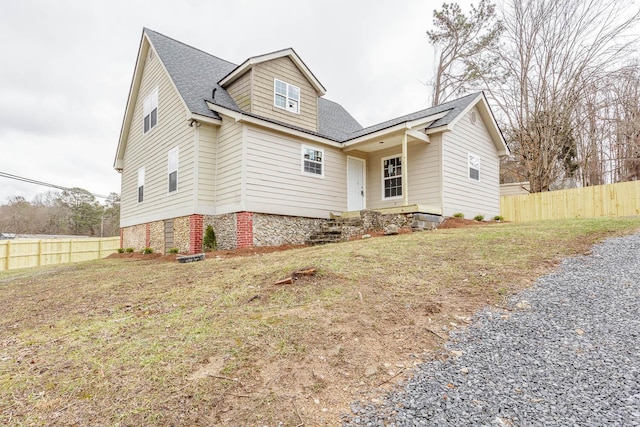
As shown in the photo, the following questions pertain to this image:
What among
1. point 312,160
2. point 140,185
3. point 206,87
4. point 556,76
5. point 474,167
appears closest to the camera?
point 312,160

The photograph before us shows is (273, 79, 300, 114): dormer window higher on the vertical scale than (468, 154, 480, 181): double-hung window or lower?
higher

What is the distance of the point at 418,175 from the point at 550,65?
1124 centimetres

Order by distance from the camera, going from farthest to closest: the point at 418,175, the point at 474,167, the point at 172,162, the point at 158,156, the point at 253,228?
1. the point at 474,167
2. the point at 158,156
3. the point at 418,175
4. the point at 172,162
5. the point at 253,228

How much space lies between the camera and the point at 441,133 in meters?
11.1

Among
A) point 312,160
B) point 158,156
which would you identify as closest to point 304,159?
point 312,160

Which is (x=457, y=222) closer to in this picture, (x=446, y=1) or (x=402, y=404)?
(x=402, y=404)

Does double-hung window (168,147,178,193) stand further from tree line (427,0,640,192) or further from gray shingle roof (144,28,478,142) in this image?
tree line (427,0,640,192)

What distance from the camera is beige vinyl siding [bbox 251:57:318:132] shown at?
440 inches

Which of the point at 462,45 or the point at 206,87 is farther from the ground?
the point at 462,45

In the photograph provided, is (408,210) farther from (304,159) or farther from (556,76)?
(556,76)

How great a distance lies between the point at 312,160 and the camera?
37.3 feet

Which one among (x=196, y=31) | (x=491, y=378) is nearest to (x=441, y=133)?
(x=491, y=378)

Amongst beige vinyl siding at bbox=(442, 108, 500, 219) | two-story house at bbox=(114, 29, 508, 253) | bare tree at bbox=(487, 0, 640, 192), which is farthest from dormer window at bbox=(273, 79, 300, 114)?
bare tree at bbox=(487, 0, 640, 192)

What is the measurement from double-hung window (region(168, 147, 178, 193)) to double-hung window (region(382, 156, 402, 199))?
723 centimetres
